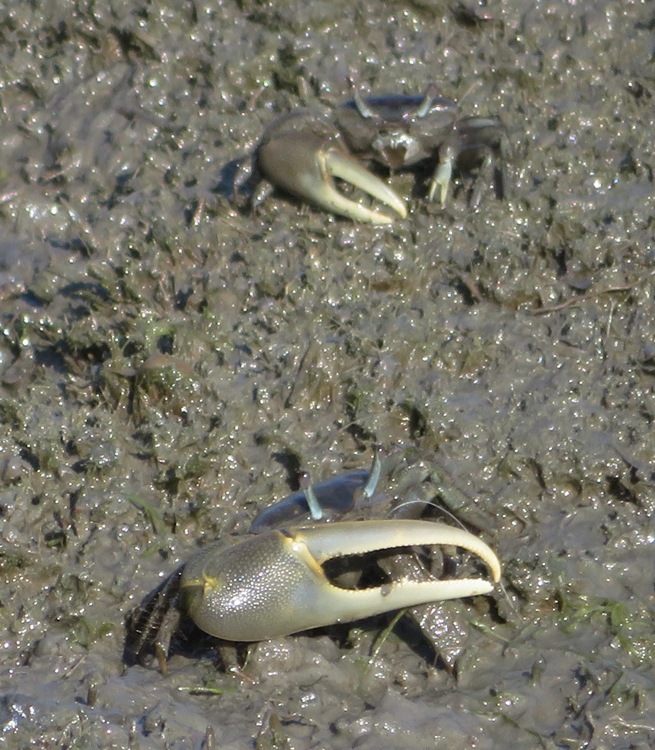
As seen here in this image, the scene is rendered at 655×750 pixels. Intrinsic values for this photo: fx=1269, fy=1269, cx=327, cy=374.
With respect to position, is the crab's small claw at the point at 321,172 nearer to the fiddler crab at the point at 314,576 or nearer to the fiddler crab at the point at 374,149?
the fiddler crab at the point at 374,149

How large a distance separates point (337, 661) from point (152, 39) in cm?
352

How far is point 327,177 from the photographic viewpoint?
197 inches

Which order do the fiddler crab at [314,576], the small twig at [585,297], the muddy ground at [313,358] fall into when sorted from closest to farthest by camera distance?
the fiddler crab at [314,576] < the muddy ground at [313,358] < the small twig at [585,297]

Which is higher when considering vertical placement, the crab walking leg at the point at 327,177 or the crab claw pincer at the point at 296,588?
the crab walking leg at the point at 327,177

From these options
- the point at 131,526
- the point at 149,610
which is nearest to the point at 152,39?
A: the point at 131,526

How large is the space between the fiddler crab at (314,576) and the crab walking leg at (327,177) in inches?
69.1

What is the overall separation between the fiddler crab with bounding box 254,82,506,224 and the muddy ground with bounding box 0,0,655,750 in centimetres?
10

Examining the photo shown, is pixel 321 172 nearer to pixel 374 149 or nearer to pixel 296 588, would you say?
pixel 374 149

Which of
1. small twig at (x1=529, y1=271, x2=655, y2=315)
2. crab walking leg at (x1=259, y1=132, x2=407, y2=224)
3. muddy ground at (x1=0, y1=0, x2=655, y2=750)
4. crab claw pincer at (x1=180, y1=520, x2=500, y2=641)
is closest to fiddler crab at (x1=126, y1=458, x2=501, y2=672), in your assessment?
crab claw pincer at (x1=180, y1=520, x2=500, y2=641)

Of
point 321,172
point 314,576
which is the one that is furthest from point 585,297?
point 314,576

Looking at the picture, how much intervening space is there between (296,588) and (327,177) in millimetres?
2187

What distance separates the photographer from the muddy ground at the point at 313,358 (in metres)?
3.46

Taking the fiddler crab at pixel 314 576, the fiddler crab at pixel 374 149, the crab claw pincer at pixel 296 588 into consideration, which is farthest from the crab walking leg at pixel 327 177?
the crab claw pincer at pixel 296 588

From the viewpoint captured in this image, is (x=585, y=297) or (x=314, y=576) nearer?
(x=314, y=576)
